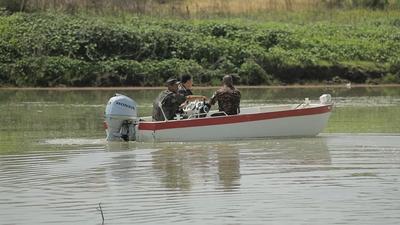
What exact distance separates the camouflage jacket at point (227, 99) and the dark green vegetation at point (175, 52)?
22.8 metres

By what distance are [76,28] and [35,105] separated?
13.4m

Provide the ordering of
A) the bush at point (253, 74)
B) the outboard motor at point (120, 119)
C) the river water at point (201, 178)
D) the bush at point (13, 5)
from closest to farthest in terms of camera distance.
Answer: the river water at point (201, 178)
the outboard motor at point (120, 119)
the bush at point (253, 74)
the bush at point (13, 5)

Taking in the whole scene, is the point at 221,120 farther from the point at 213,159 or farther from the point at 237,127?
the point at 213,159

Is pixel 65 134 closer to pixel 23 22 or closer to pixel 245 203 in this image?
pixel 245 203

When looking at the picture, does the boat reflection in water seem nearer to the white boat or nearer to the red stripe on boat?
the white boat

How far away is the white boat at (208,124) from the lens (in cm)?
1989

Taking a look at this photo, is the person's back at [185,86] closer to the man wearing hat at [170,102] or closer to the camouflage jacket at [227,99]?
the man wearing hat at [170,102]

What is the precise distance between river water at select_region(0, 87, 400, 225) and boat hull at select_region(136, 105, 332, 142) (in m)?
0.29

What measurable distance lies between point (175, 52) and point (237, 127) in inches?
983

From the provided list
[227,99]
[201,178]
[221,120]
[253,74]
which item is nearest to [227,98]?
[227,99]

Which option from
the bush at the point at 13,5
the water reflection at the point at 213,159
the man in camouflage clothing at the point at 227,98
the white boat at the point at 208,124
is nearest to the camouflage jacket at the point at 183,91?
the white boat at the point at 208,124

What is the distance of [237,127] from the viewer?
20047mm

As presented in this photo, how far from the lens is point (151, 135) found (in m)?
20.0

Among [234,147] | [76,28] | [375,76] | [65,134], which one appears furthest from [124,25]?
[234,147]
